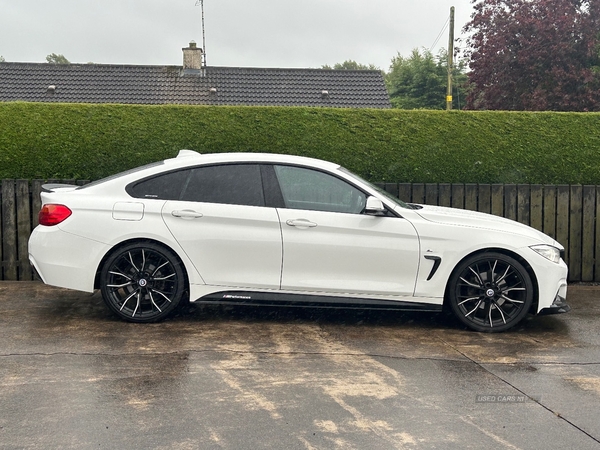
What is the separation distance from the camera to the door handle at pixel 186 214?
6609mm

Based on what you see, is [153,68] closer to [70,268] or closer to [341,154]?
[341,154]

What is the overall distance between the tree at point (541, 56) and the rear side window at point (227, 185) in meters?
26.6

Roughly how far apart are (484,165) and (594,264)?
1.93 metres

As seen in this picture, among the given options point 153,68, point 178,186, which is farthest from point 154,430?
point 153,68

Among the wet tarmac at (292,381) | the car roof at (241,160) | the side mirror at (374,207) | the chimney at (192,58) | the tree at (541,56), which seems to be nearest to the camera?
the wet tarmac at (292,381)

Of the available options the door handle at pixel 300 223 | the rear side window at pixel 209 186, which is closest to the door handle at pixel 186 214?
the rear side window at pixel 209 186

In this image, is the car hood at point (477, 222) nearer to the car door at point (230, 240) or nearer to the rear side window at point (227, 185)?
the car door at point (230, 240)

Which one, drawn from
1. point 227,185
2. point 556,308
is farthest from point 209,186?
point 556,308

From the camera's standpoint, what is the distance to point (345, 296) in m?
6.61

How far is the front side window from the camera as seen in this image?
6.71 m

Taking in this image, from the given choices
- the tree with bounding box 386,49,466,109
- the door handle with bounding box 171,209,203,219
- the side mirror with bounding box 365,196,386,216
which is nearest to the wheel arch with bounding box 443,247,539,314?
the side mirror with bounding box 365,196,386,216

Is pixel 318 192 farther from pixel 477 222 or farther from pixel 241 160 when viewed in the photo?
pixel 477 222

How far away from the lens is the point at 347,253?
21.6ft

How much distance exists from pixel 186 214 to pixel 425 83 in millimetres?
49445
